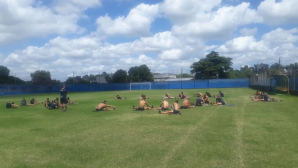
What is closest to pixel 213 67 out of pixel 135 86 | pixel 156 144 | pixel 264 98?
pixel 135 86

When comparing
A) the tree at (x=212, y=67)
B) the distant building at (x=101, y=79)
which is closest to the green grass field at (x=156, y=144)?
the distant building at (x=101, y=79)

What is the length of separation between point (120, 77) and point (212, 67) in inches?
1123

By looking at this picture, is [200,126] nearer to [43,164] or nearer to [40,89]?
[43,164]

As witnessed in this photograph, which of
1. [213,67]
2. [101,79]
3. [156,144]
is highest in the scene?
[213,67]

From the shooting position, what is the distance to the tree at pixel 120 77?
68.6m

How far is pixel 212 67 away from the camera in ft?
245

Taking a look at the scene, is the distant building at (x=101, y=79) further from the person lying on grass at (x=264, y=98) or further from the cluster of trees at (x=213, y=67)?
the person lying on grass at (x=264, y=98)

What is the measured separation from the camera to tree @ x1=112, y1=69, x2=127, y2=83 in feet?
225

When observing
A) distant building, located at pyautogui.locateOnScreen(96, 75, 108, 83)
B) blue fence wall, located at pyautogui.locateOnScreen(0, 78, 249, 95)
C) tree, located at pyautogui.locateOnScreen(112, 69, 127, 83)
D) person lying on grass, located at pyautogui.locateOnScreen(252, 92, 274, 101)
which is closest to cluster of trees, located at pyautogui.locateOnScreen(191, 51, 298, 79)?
blue fence wall, located at pyautogui.locateOnScreen(0, 78, 249, 95)

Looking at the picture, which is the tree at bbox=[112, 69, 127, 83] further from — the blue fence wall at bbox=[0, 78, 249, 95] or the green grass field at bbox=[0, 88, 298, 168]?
the green grass field at bbox=[0, 88, 298, 168]

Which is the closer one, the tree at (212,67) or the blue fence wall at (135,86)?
the blue fence wall at (135,86)

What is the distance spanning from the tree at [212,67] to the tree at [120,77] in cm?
2318

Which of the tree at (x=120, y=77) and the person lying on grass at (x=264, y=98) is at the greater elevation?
the tree at (x=120, y=77)

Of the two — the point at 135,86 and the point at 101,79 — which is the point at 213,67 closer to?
the point at 135,86
